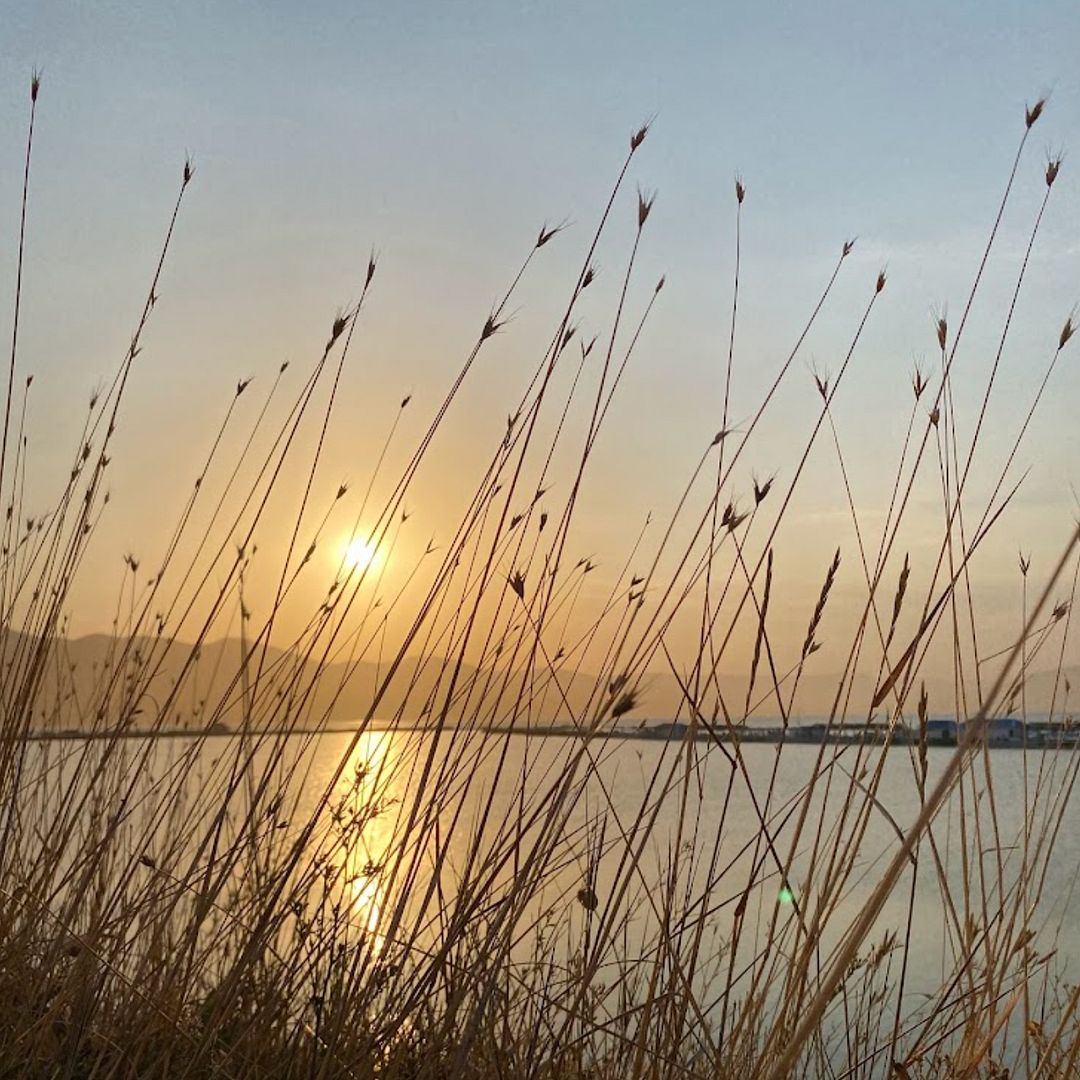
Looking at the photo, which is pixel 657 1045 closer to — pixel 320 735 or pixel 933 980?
pixel 320 735

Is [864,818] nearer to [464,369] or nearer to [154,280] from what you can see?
[464,369]

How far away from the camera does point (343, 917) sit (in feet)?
5.47

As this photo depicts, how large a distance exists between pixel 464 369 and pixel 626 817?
16.1 feet

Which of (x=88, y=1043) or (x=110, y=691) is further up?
(x=110, y=691)

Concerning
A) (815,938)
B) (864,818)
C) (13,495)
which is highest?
(13,495)

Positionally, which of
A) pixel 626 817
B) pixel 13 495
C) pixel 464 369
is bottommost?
pixel 626 817

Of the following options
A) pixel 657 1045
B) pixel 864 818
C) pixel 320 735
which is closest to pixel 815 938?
pixel 864 818

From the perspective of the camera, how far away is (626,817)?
626 cm

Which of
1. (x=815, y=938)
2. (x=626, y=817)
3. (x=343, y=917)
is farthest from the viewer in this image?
(x=626, y=817)

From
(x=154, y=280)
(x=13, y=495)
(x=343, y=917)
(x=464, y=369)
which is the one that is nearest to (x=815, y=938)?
→ (x=343, y=917)

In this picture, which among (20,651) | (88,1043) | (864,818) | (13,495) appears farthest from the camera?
(13,495)

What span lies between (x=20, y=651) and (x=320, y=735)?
23.0 inches

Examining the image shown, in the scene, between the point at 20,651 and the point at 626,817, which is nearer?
the point at 20,651

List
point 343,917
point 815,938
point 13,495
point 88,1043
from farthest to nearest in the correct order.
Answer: point 13,495 → point 88,1043 → point 343,917 → point 815,938
